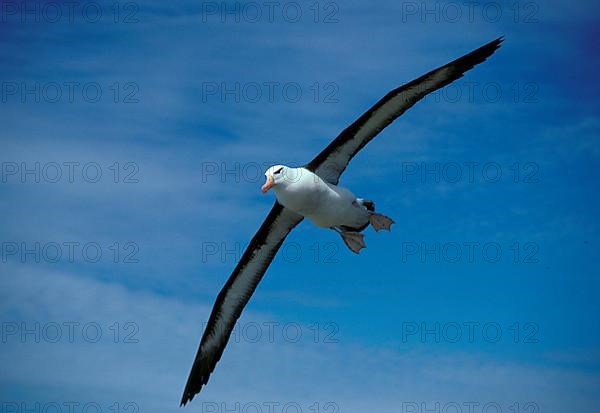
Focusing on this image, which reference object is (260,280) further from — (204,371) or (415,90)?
(415,90)

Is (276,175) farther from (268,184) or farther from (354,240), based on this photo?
(354,240)

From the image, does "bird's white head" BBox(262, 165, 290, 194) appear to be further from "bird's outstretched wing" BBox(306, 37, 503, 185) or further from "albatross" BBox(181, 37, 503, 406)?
"bird's outstretched wing" BBox(306, 37, 503, 185)

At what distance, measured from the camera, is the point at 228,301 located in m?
19.6

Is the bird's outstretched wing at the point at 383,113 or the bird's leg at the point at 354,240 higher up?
the bird's outstretched wing at the point at 383,113

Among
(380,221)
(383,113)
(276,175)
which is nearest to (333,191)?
(276,175)

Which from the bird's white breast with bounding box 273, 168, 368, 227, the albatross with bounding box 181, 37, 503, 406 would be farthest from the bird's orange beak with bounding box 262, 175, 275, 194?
the bird's white breast with bounding box 273, 168, 368, 227

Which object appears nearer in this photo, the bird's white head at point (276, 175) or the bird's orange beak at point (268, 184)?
the bird's orange beak at point (268, 184)

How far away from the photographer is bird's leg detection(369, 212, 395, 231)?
58.0 feet

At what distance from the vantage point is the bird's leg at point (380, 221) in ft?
58.0

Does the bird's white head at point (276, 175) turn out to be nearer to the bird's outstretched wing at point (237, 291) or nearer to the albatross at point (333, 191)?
the albatross at point (333, 191)

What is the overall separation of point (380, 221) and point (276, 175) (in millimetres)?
2507

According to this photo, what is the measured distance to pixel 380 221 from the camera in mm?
17750

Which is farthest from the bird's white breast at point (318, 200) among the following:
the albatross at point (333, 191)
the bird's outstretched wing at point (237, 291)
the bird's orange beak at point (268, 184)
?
the bird's outstretched wing at point (237, 291)

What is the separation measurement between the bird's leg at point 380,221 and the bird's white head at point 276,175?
7.07 feet
